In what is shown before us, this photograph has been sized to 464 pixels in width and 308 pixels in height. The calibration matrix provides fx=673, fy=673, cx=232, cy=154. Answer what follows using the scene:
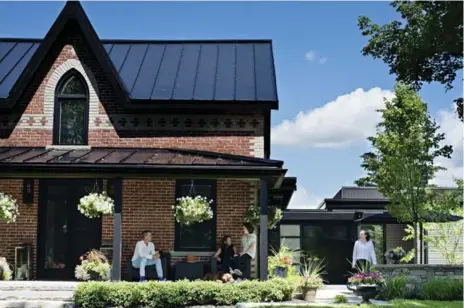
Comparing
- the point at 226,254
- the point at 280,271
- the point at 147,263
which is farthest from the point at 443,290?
the point at 147,263

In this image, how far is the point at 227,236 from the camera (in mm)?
15391

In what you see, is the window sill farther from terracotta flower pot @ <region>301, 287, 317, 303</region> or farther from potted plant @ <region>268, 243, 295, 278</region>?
terracotta flower pot @ <region>301, 287, 317, 303</region>

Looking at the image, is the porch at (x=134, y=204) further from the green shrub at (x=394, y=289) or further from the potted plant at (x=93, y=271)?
the green shrub at (x=394, y=289)

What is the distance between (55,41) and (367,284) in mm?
9839

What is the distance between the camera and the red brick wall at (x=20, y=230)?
1642 centimetres

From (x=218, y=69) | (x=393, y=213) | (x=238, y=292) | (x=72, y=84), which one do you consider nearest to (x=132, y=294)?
(x=238, y=292)

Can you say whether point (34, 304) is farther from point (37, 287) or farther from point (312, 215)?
point (312, 215)

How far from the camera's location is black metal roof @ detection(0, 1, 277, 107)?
17.0 metres

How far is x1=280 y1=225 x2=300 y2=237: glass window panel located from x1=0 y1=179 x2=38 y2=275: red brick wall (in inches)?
461

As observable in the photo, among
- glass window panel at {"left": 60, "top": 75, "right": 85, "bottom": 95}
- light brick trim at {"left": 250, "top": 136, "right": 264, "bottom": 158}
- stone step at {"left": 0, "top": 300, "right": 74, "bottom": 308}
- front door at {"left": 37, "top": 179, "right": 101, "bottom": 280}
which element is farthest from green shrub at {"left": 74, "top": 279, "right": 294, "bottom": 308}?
glass window panel at {"left": 60, "top": 75, "right": 85, "bottom": 95}

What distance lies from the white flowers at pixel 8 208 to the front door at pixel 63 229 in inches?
46.7

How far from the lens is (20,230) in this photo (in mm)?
16469

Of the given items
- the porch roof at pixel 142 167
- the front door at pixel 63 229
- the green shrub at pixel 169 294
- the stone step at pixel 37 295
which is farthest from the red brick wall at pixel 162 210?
the green shrub at pixel 169 294

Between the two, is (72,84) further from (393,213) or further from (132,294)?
(393,213)
